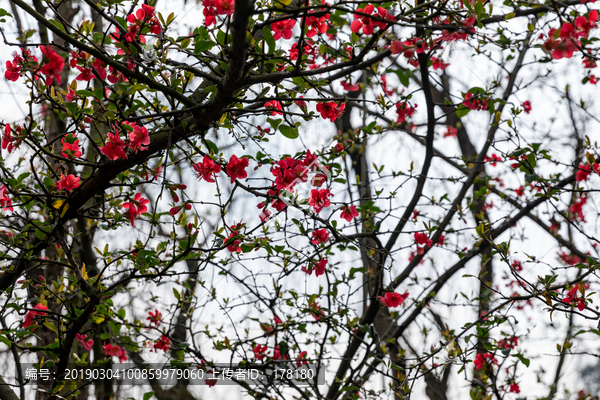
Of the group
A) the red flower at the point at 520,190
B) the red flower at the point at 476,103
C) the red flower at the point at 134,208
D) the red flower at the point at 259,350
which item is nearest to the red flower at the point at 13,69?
the red flower at the point at 134,208

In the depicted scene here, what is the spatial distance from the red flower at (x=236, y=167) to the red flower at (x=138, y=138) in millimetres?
290

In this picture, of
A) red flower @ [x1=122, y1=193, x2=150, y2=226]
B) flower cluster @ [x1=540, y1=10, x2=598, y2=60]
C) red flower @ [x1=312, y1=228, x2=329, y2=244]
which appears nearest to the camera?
flower cluster @ [x1=540, y1=10, x2=598, y2=60]

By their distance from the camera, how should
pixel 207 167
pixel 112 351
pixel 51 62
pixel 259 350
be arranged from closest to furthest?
pixel 51 62 → pixel 207 167 → pixel 112 351 → pixel 259 350

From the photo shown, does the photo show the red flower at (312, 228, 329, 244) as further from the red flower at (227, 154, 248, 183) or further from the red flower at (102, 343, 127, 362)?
the red flower at (102, 343, 127, 362)

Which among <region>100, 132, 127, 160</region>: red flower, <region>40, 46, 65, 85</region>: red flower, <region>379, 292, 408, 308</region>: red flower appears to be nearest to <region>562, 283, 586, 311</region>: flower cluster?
<region>379, 292, 408, 308</region>: red flower

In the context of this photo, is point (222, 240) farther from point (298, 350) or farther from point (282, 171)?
point (298, 350)

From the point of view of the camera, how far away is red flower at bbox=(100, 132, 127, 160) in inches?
55.1

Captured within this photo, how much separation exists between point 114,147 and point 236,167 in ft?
1.36

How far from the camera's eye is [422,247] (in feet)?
9.34

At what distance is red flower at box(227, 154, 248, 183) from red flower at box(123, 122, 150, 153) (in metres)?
0.29

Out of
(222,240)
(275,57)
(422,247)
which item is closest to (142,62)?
(275,57)

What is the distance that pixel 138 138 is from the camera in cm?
140

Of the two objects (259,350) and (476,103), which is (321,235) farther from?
(476,103)

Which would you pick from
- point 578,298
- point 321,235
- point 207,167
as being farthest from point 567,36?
point 321,235
